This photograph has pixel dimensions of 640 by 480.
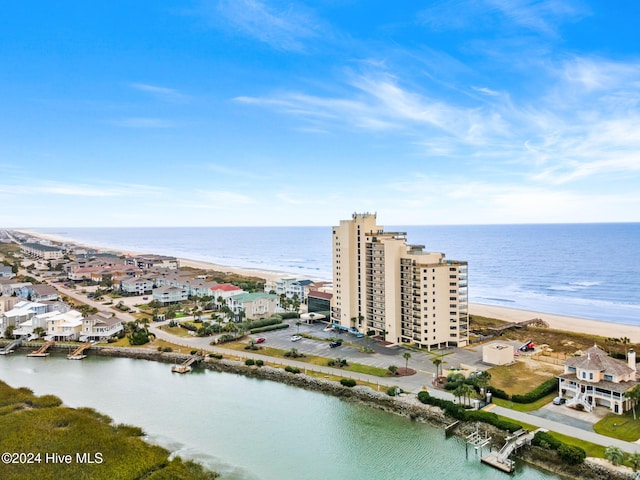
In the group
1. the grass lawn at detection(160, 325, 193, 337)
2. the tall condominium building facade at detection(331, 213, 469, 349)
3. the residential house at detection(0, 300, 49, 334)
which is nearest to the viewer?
the tall condominium building facade at detection(331, 213, 469, 349)

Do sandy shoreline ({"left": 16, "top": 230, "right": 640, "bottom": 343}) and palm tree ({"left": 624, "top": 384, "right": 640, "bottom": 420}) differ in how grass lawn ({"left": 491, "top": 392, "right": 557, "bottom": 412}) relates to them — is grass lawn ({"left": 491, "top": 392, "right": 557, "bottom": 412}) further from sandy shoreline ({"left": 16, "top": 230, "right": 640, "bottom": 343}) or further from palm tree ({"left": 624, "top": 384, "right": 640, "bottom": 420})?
sandy shoreline ({"left": 16, "top": 230, "right": 640, "bottom": 343})

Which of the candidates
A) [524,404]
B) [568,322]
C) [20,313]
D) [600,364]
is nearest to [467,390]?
[524,404]

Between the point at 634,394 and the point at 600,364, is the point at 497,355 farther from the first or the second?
the point at 634,394

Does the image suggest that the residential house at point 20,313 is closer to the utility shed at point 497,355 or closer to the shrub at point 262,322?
the shrub at point 262,322

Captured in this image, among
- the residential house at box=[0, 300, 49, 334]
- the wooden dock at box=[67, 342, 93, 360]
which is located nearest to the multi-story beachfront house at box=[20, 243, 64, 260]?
the residential house at box=[0, 300, 49, 334]

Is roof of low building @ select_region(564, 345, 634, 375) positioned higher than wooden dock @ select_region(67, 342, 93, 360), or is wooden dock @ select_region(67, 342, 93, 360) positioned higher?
roof of low building @ select_region(564, 345, 634, 375)

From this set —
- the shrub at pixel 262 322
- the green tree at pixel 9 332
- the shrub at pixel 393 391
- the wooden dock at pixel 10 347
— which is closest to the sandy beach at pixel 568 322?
the shrub at pixel 262 322
